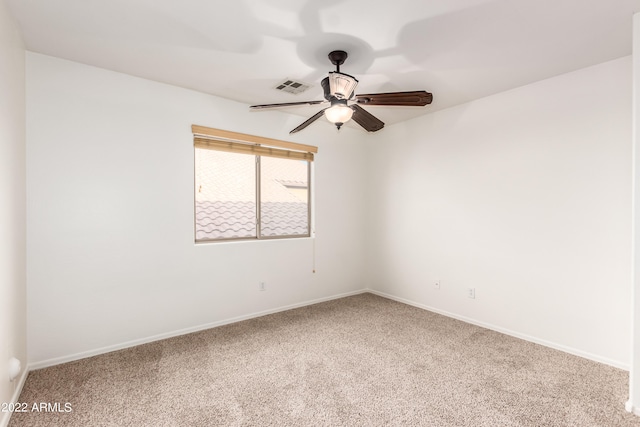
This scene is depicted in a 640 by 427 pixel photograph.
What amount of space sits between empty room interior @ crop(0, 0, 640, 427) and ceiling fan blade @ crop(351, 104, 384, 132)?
0.18 feet

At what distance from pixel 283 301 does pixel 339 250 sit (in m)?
1.12

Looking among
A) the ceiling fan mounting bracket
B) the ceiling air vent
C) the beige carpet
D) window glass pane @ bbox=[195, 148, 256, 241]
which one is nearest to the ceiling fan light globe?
the ceiling fan mounting bracket

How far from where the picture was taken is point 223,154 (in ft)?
11.6

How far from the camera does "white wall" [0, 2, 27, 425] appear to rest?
1.80 meters

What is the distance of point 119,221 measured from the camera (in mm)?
2826

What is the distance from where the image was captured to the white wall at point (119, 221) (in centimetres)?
251

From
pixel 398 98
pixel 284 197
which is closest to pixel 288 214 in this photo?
pixel 284 197

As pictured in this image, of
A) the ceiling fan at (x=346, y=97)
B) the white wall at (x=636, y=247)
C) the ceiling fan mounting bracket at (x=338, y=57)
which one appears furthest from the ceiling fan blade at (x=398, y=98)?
the white wall at (x=636, y=247)

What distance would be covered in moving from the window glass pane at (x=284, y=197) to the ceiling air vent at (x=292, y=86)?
97 centimetres

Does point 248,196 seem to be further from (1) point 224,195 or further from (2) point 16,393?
(2) point 16,393

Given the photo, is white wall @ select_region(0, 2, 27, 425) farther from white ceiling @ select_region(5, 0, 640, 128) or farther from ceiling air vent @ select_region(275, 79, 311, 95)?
ceiling air vent @ select_region(275, 79, 311, 95)

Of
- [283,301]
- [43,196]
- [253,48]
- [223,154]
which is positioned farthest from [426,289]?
[43,196]

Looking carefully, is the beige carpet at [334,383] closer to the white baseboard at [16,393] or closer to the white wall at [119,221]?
the white baseboard at [16,393]

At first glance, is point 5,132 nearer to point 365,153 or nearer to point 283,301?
point 283,301
